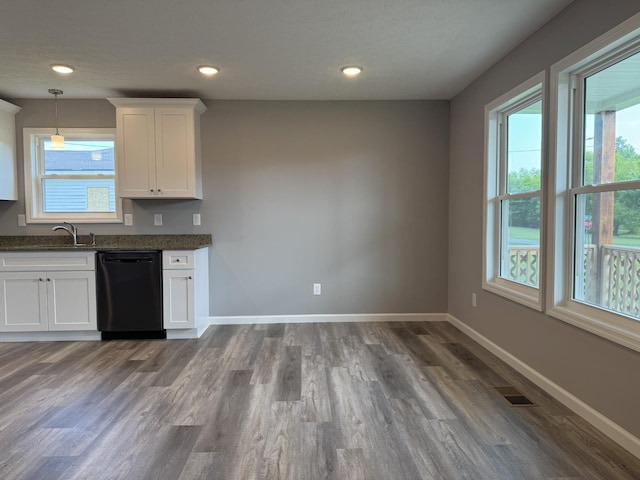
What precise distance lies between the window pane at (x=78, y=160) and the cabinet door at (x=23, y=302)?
3.98 feet

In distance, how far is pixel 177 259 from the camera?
12.0 ft

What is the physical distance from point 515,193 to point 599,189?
92 cm

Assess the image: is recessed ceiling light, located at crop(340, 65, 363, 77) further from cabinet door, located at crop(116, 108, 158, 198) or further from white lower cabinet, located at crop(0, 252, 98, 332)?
white lower cabinet, located at crop(0, 252, 98, 332)

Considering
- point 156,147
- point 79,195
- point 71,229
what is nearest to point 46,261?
point 71,229

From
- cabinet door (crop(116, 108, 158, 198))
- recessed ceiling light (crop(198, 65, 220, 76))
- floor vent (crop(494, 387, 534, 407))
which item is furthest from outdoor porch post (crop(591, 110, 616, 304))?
cabinet door (crop(116, 108, 158, 198))

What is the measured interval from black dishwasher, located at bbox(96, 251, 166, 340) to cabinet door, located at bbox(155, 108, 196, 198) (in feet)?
2.29

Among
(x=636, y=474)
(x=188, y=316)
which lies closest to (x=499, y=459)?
(x=636, y=474)

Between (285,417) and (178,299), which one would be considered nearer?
(285,417)

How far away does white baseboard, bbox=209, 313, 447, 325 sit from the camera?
4.25 meters

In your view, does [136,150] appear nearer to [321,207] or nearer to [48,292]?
[48,292]

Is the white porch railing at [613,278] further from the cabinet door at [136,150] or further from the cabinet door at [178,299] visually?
the cabinet door at [136,150]

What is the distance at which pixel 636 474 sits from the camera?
5.61 feet

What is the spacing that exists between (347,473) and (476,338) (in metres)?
2.26

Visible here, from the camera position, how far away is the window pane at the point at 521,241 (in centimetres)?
284
